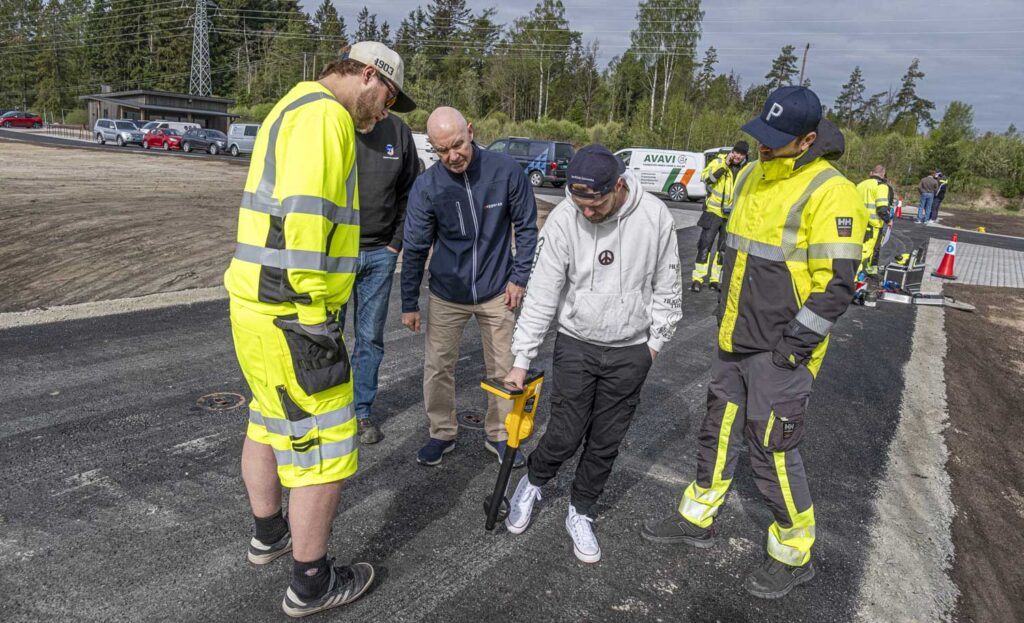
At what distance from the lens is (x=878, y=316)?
28.9 ft

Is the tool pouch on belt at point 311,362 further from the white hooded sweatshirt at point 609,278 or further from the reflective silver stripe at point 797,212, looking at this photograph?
the reflective silver stripe at point 797,212

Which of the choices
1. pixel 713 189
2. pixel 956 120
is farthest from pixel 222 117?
pixel 956 120

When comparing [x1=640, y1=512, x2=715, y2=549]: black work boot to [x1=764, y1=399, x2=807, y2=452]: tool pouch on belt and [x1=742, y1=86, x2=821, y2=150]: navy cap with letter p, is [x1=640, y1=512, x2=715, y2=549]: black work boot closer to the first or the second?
[x1=764, y1=399, x2=807, y2=452]: tool pouch on belt

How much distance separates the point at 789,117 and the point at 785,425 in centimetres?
131

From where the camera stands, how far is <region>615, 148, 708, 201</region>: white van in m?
25.8

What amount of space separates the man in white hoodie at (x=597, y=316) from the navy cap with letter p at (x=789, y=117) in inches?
20.7

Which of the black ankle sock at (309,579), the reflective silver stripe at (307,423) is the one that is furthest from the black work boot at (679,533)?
the reflective silver stripe at (307,423)

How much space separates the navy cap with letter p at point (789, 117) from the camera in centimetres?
270

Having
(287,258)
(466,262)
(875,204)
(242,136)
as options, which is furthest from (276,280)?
(242,136)

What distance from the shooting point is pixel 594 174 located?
2.64 meters

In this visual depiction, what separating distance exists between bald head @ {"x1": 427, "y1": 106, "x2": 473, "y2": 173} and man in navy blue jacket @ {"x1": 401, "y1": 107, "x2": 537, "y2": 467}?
0.7 inches

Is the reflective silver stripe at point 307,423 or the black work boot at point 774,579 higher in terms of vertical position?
the reflective silver stripe at point 307,423

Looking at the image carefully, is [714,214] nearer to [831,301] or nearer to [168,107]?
[831,301]

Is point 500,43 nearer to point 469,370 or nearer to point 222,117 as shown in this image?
point 222,117
